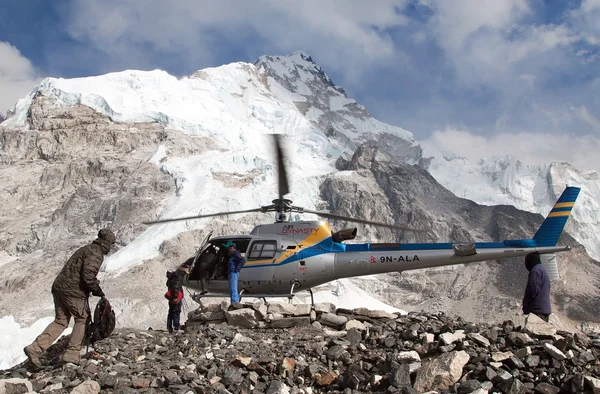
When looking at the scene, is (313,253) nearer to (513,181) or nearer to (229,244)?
(229,244)

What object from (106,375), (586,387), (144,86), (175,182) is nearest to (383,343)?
(586,387)

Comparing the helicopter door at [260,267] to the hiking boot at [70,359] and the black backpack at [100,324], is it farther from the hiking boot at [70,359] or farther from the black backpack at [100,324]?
the hiking boot at [70,359]

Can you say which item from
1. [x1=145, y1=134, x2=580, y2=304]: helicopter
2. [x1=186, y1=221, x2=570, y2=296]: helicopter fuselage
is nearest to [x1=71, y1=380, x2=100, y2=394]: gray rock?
[x1=145, y1=134, x2=580, y2=304]: helicopter

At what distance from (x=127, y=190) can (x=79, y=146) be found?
50.8 feet

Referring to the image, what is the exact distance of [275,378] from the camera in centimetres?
549

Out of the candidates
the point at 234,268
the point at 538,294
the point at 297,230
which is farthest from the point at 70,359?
the point at 538,294

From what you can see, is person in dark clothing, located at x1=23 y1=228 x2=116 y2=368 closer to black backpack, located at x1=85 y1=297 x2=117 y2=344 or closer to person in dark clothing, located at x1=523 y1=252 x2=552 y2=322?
black backpack, located at x1=85 y1=297 x2=117 y2=344

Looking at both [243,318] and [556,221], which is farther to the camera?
[556,221]

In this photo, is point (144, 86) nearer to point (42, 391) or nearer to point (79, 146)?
point (79, 146)

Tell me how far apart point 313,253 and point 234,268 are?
6.33 feet

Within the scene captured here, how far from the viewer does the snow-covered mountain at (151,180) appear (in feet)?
198

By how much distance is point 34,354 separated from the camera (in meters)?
6.22

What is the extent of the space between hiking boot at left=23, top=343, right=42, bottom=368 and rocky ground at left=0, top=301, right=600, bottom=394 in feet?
0.41

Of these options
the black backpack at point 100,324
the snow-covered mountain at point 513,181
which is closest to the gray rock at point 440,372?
the black backpack at point 100,324
